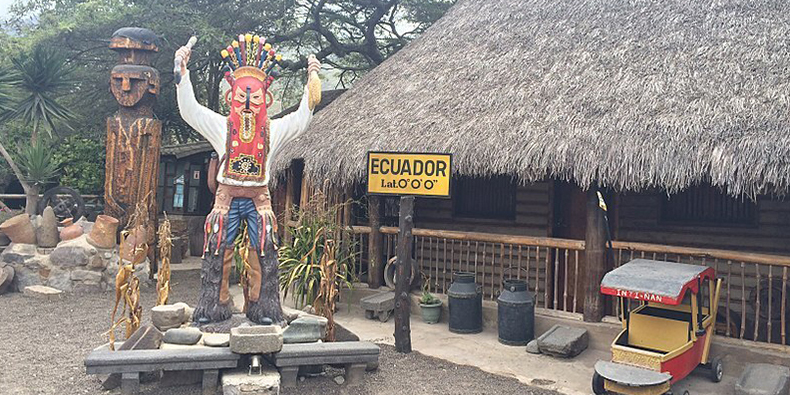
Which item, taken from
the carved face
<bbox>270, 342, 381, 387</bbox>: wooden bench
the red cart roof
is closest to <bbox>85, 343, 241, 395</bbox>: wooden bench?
<bbox>270, 342, 381, 387</bbox>: wooden bench

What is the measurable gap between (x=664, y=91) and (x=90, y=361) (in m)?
6.72

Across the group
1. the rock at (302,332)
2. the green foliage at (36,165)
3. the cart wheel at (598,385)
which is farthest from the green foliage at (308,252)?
the green foliage at (36,165)

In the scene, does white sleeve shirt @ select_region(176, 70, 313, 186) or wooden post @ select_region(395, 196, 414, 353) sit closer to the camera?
white sleeve shirt @ select_region(176, 70, 313, 186)

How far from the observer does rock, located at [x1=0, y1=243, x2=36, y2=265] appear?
992 cm

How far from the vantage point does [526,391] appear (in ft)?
18.6

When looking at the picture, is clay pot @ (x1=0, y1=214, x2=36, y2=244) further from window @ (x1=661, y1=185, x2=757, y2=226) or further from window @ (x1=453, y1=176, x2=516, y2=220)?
window @ (x1=661, y1=185, x2=757, y2=226)

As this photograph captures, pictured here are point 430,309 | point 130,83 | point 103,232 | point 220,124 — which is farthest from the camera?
point 130,83

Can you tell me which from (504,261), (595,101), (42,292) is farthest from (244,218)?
(42,292)

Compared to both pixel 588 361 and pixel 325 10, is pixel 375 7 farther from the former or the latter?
pixel 588 361

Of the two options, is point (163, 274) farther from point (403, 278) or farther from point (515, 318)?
point (515, 318)

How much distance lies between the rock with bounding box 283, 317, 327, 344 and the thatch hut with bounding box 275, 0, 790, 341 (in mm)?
2986

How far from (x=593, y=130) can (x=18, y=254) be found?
9.29 meters

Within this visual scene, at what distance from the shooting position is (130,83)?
10375 mm

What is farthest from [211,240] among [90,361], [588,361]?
[588,361]
